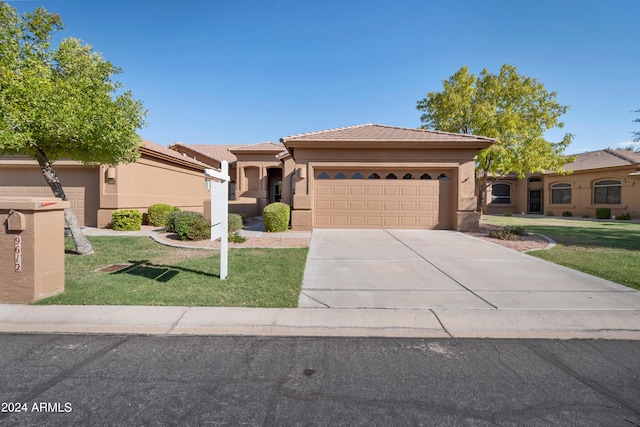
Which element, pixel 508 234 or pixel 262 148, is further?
pixel 262 148

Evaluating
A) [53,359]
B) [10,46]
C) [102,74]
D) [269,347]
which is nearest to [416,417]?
[269,347]

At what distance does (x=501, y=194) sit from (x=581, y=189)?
20.7 ft

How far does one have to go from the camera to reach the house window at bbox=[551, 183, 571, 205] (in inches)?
1040

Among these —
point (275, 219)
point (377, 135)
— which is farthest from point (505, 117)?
point (275, 219)

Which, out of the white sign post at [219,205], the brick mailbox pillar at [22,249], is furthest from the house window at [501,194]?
the brick mailbox pillar at [22,249]

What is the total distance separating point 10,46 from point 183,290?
25.4 feet

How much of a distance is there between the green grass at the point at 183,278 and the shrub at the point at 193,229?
1.20 metres

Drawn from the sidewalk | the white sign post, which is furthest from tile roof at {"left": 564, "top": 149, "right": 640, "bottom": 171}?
the white sign post

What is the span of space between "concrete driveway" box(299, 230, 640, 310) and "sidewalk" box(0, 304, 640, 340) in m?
0.27

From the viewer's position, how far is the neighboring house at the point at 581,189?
22.3 meters

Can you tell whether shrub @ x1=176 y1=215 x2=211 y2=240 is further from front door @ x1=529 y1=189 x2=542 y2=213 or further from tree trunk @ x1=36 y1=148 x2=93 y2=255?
front door @ x1=529 y1=189 x2=542 y2=213

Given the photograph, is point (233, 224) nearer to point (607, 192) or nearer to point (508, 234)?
point (508, 234)

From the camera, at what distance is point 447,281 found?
19.1 ft

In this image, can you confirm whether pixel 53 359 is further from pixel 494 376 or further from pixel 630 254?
pixel 630 254
